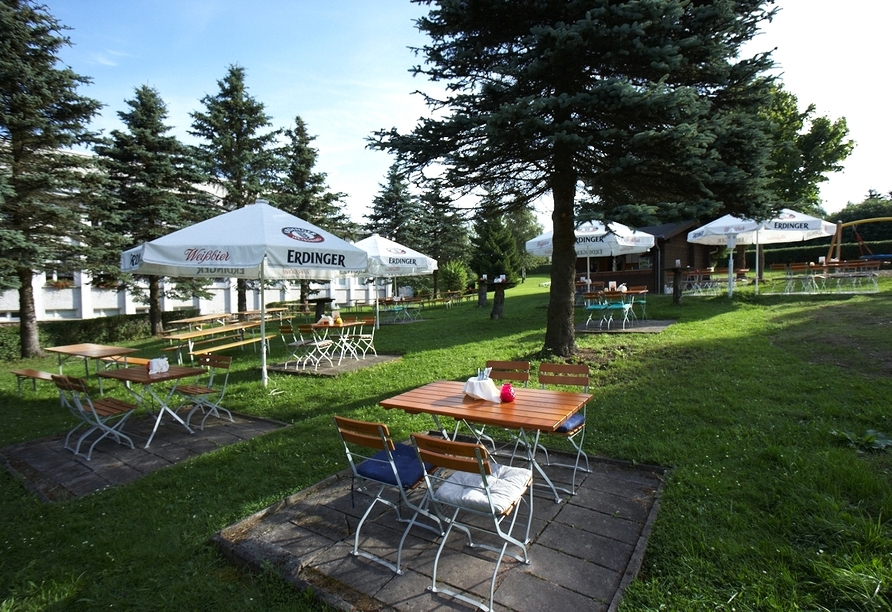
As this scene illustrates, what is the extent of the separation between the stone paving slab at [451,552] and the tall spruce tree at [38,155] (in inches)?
436

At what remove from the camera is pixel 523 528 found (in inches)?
126

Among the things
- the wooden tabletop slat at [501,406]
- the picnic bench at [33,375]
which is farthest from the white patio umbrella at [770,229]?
the picnic bench at [33,375]

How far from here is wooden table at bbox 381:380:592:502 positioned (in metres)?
3.27

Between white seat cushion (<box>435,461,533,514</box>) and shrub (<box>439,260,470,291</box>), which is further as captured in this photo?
shrub (<box>439,260,470,291</box>)

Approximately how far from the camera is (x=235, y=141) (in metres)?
18.4

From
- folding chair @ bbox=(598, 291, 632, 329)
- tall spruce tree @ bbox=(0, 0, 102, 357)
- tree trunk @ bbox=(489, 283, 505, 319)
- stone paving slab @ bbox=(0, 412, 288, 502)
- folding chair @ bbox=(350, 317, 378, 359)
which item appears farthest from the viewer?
tree trunk @ bbox=(489, 283, 505, 319)

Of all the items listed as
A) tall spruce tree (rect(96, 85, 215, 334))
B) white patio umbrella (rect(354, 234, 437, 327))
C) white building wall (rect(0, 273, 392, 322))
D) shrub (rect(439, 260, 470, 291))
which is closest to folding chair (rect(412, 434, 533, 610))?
white patio umbrella (rect(354, 234, 437, 327))

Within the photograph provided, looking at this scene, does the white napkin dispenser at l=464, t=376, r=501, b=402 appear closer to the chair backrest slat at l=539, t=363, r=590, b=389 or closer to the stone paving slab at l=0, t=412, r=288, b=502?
the chair backrest slat at l=539, t=363, r=590, b=389

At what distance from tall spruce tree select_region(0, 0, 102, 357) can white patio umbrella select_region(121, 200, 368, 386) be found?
6246 millimetres

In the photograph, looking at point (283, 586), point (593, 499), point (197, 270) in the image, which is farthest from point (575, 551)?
point (197, 270)

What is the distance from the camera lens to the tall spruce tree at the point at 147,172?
1517cm

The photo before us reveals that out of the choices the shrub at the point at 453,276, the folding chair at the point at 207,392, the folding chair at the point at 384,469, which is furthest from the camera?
the shrub at the point at 453,276

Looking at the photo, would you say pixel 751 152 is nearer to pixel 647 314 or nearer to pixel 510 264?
pixel 647 314

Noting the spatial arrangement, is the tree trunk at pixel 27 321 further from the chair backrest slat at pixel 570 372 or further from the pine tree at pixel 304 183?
the chair backrest slat at pixel 570 372
